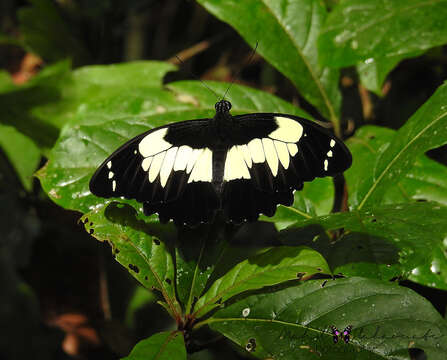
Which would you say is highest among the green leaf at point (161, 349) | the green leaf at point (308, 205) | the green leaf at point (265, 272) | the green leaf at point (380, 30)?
the green leaf at point (380, 30)

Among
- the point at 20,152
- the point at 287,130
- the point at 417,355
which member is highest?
the point at 20,152

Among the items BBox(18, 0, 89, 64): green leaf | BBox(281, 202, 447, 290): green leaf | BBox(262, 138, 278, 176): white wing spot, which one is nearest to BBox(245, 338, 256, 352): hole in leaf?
BBox(281, 202, 447, 290): green leaf

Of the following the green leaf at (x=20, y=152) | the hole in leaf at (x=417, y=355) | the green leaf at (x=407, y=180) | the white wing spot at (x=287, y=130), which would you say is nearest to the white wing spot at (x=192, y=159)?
the white wing spot at (x=287, y=130)

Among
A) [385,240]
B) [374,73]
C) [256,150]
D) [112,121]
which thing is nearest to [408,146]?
[385,240]

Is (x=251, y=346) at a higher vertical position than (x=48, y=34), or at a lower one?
lower

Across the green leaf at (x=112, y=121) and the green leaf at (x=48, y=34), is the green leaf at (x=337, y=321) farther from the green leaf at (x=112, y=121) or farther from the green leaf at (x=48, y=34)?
the green leaf at (x=48, y=34)

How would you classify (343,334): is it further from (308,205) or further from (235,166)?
(235,166)

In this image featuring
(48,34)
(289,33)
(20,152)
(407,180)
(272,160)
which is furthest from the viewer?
(48,34)

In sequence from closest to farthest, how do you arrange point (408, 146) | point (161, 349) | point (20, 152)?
point (161, 349)
point (408, 146)
point (20, 152)
